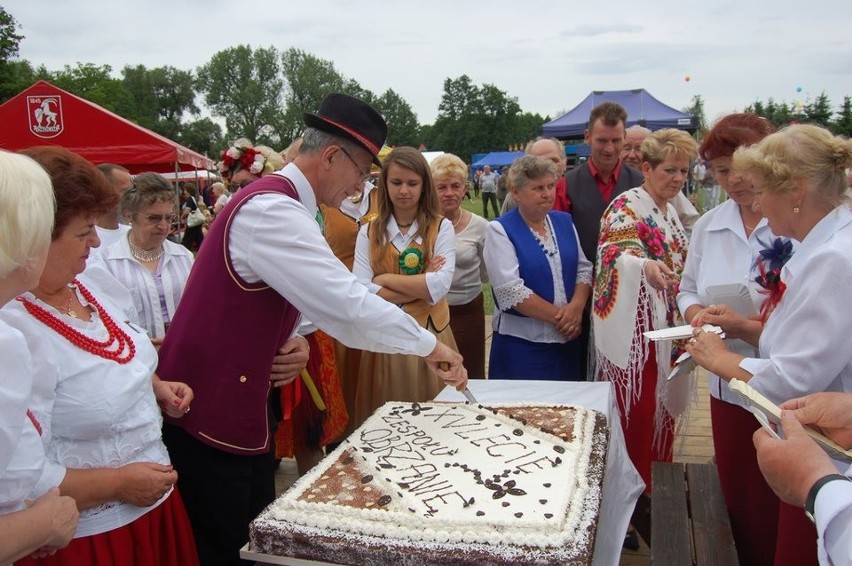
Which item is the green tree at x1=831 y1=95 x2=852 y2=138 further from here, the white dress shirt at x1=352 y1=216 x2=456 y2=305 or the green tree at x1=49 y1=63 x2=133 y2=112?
the green tree at x1=49 y1=63 x2=133 y2=112

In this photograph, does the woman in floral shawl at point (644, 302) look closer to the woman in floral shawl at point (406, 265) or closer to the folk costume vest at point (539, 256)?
the folk costume vest at point (539, 256)

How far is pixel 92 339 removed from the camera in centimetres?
173

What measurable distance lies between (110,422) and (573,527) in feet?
3.99

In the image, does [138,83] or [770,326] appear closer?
[770,326]

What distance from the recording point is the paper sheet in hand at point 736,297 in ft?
8.83

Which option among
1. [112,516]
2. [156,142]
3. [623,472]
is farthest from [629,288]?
[156,142]

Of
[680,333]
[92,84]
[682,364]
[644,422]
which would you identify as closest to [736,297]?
[682,364]

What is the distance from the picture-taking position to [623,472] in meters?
2.57

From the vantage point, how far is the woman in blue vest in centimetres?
356

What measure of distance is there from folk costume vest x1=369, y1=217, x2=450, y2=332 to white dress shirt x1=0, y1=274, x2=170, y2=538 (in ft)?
5.88

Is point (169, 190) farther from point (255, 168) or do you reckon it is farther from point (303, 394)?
point (303, 394)

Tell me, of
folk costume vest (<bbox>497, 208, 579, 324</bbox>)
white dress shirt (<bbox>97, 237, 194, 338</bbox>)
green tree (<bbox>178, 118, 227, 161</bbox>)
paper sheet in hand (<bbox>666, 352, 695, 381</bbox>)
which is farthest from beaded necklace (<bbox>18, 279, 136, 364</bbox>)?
green tree (<bbox>178, 118, 227, 161</bbox>)

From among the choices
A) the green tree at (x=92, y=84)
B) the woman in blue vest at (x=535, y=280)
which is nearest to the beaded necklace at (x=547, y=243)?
the woman in blue vest at (x=535, y=280)

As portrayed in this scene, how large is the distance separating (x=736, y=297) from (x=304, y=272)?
73.3 inches
